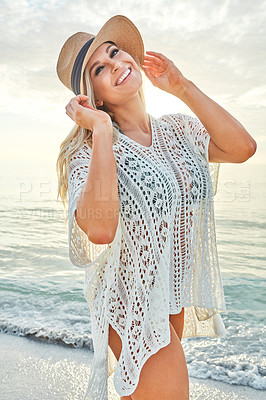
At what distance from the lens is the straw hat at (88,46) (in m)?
2.12

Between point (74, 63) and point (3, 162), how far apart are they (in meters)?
33.5

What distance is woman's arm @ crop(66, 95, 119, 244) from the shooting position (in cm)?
166

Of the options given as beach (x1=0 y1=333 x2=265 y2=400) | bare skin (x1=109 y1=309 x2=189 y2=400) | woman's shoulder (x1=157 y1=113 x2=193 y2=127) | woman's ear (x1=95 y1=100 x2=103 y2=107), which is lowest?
beach (x1=0 y1=333 x2=265 y2=400)

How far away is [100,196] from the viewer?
1652 mm

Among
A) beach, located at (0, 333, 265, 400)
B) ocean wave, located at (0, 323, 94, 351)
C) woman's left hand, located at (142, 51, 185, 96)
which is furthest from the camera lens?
ocean wave, located at (0, 323, 94, 351)

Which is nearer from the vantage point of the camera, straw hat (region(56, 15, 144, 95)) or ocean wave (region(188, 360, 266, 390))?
straw hat (region(56, 15, 144, 95))

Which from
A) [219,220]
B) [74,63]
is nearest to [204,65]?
[219,220]

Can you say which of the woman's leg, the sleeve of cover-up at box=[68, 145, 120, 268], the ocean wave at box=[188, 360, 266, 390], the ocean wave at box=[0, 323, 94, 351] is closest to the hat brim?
the sleeve of cover-up at box=[68, 145, 120, 268]

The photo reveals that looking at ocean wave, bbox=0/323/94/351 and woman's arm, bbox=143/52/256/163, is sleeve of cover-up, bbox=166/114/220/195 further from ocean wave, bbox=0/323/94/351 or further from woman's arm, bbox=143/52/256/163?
ocean wave, bbox=0/323/94/351

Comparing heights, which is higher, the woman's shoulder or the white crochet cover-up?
the woman's shoulder

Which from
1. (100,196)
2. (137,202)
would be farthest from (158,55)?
(100,196)

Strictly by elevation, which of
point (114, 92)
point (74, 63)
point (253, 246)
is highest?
point (74, 63)

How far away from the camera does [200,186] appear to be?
204 centimetres

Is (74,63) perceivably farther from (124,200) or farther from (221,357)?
(221,357)
